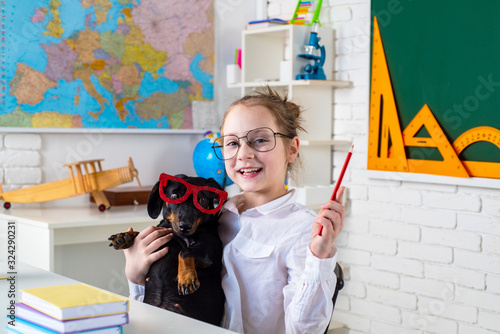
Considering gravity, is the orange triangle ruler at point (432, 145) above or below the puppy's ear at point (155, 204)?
above

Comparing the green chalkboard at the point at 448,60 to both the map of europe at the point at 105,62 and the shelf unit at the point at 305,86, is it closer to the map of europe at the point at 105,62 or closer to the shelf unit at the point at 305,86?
the shelf unit at the point at 305,86

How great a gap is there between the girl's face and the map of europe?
150 centimetres

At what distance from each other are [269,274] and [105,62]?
1838mm

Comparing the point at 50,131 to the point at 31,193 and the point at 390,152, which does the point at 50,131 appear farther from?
the point at 390,152

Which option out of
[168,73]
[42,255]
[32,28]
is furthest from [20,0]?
[42,255]

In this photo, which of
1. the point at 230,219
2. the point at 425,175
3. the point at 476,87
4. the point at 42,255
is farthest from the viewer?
the point at 425,175

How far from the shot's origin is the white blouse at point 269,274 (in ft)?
4.16

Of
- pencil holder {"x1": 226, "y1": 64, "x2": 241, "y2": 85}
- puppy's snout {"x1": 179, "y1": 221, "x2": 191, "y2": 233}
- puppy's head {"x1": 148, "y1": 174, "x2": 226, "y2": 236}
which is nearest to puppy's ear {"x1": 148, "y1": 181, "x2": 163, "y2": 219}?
puppy's head {"x1": 148, "y1": 174, "x2": 226, "y2": 236}

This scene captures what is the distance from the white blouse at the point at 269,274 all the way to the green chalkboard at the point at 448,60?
1330 millimetres

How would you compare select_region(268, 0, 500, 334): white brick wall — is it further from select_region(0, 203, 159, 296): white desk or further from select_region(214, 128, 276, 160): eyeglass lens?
select_region(214, 128, 276, 160): eyeglass lens

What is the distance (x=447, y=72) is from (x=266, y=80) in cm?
84

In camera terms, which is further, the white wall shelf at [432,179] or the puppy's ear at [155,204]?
the white wall shelf at [432,179]

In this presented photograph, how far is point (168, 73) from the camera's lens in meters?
3.10

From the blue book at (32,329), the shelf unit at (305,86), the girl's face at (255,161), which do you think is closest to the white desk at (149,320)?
the blue book at (32,329)
